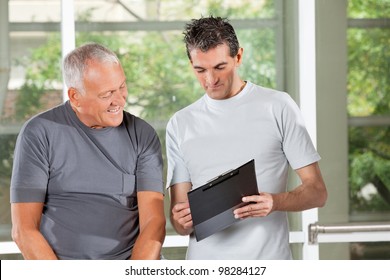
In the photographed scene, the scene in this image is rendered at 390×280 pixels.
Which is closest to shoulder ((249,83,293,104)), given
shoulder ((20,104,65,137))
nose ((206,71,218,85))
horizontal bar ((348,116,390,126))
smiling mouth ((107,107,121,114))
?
nose ((206,71,218,85))

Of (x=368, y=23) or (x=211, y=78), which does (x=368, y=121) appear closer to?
(x=368, y=23)

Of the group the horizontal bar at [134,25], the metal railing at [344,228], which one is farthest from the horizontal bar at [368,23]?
the metal railing at [344,228]

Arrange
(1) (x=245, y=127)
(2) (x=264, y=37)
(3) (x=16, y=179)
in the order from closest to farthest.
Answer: (3) (x=16, y=179), (1) (x=245, y=127), (2) (x=264, y=37)

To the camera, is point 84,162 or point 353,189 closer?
point 84,162

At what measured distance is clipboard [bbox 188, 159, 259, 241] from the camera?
2266 mm

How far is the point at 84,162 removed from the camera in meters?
2.31

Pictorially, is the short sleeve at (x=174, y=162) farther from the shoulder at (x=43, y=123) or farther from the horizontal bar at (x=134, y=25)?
the horizontal bar at (x=134, y=25)

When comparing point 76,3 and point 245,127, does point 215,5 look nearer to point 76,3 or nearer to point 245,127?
point 76,3

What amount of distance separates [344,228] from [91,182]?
3.64 feet

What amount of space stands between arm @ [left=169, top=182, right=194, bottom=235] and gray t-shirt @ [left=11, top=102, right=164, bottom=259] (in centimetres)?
8

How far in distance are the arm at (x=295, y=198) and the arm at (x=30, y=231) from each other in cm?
52

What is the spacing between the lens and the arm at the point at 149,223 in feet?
7.46
